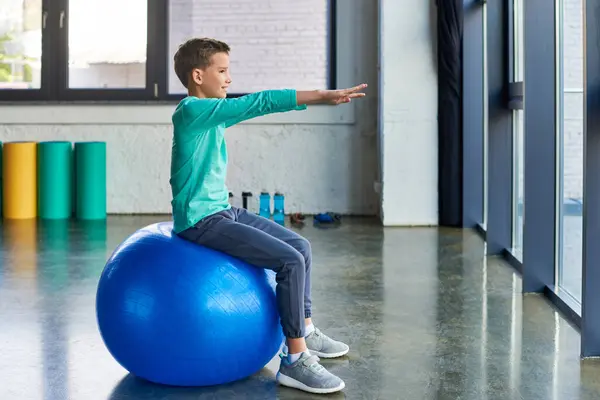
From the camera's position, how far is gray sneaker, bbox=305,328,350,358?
13.1 feet

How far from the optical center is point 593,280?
3918 mm

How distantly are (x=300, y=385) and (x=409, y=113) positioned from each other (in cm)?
455

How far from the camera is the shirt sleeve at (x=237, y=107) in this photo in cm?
335

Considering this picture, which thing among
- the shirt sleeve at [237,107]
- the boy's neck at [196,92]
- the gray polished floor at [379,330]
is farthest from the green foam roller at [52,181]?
the shirt sleeve at [237,107]

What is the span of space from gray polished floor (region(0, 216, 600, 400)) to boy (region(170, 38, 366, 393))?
0.61 feet

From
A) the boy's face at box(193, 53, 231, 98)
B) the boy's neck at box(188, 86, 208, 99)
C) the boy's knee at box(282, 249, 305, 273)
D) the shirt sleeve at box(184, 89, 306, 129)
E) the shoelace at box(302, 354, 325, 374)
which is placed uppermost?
the boy's face at box(193, 53, 231, 98)

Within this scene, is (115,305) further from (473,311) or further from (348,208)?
(348,208)

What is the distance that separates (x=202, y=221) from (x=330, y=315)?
133cm

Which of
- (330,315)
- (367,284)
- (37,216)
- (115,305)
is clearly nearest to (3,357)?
(115,305)

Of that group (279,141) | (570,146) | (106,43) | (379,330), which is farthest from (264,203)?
(379,330)

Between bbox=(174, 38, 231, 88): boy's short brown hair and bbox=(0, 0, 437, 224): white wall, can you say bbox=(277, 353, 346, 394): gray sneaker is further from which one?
bbox=(0, 0, 437, 224): white wall

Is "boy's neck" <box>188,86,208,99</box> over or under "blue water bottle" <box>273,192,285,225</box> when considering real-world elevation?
over

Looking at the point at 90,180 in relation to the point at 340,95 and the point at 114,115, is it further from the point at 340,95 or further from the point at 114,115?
the point at 340,95

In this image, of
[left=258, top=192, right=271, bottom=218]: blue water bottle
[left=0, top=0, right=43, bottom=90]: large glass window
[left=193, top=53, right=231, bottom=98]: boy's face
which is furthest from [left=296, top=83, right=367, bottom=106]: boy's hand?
[left=0, top=0, right=43, bottom=90]: large glass window
